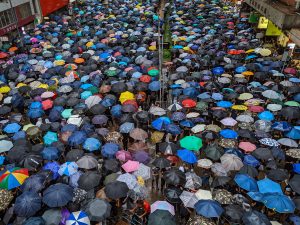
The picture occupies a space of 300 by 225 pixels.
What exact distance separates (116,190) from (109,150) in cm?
222

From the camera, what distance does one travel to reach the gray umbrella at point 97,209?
315 inches

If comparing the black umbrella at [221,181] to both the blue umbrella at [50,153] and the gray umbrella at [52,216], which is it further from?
the blue umbrella at [50,153]

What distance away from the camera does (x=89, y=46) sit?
22172 mm

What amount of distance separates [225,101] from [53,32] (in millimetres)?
19022

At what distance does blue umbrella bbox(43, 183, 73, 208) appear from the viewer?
8.23 m

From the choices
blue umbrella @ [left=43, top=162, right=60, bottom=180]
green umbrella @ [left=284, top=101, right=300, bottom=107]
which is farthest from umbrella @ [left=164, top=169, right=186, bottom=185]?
green umbrella @ [left=284, top=101, right=300, bottom=107]

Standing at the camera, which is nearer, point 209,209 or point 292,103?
point 209,209

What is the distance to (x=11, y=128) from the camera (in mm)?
12297

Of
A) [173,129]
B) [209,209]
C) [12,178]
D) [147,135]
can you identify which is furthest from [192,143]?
[12,178]

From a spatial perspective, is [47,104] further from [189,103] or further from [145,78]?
[189,103]

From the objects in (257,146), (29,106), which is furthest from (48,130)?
(257,146)

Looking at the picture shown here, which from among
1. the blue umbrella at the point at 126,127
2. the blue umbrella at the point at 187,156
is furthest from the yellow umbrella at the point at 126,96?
the blue umbrella at the point at 187,156

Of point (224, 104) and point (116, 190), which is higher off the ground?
point (116, 190)

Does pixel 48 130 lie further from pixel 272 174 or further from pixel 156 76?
pixel 272 174
